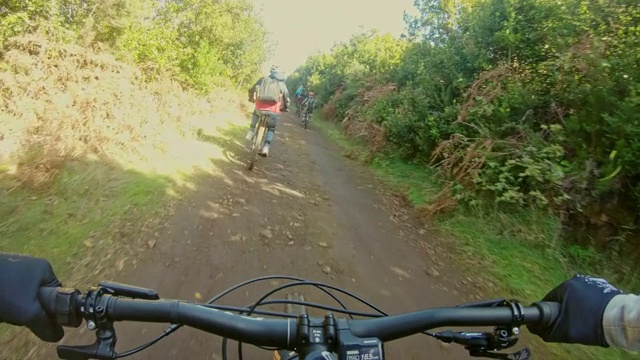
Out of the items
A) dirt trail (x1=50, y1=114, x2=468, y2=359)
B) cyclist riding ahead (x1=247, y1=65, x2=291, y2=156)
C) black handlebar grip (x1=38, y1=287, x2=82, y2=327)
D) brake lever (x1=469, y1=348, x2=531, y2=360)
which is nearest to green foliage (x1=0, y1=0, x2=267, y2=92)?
cyclist riding ahead (x1=247, y1=65, x2=291, y2=156)

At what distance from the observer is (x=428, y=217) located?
263 inches

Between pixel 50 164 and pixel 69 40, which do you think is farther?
pixel 69 40

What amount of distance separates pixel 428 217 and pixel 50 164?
6.01 meters

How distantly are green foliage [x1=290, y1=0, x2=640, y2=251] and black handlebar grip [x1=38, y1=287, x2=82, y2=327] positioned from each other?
19.2 ft

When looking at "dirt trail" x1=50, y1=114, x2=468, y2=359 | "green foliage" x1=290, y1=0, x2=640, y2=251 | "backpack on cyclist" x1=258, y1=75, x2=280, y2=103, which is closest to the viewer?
"dirt trail" x1=50, y1=114, x2=468, y2=359

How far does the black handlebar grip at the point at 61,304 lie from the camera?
3.86 feet

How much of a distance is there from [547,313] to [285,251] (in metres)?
3.77

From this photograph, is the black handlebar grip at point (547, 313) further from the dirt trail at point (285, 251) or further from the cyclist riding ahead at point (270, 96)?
→ the cyclist riding ahead at point (270, 96)

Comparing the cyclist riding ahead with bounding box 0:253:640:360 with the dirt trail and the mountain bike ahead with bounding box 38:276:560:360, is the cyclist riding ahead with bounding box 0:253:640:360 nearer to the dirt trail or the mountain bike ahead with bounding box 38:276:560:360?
the mountain bike ahead with bounding box 38:276:560:360

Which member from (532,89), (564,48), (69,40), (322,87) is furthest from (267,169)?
(322,87)

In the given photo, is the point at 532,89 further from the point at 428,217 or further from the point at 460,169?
the point at 428,217

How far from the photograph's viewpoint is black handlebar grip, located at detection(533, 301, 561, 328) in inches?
54.2

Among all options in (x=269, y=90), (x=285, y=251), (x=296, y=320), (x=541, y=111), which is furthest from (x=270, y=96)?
(x=296, y=320)

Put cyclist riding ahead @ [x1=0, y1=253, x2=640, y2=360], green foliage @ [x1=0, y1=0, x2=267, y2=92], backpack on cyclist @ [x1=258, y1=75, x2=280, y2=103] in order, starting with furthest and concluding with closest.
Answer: backpack on cyclist @ [x1=258, y1=75, x2=280, y2=103], green foliage @ [x1=0, y1=0, x2=267, y2=92], cyclist riding ahead @ [x1=0, y1=253, x2=640, y2=360]
